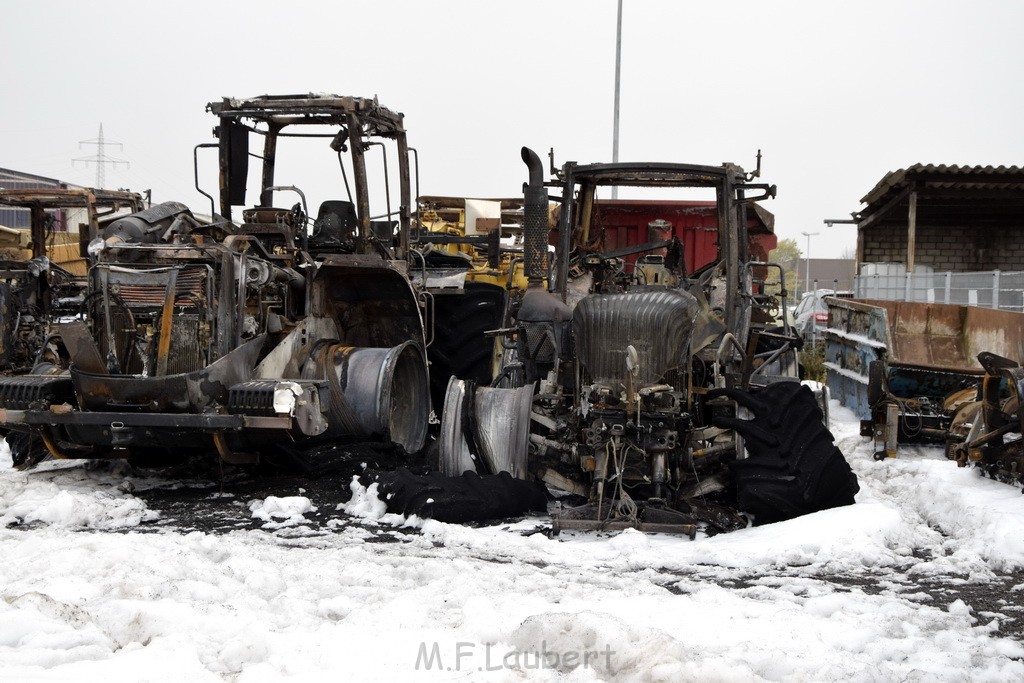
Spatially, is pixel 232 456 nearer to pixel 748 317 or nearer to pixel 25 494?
pixel 25 494

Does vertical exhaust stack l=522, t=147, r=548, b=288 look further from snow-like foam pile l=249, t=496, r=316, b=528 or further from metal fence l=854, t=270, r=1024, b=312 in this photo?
A: metal fence l=854, t=270, r=1024, b=312

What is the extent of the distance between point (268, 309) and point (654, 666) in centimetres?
457

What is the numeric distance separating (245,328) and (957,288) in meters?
12.6

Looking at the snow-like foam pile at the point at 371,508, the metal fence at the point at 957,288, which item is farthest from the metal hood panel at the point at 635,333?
the metal fence at the point at 957,288

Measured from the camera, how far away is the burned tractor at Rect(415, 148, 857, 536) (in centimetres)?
639

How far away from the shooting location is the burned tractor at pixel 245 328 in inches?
267

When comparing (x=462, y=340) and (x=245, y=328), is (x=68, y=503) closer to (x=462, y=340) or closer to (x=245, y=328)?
(x=245, y=328)

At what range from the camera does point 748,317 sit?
7609mm

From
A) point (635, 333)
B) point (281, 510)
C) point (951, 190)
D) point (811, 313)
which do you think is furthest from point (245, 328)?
point (951, 190)

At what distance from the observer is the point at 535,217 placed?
23.8 feet

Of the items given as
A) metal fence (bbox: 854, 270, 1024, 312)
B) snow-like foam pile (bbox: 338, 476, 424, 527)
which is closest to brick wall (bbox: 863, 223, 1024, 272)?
metal fence (bbox: 854, 270, 1024, 312)

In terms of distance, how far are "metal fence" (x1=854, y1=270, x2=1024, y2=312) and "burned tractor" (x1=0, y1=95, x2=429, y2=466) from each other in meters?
9.50

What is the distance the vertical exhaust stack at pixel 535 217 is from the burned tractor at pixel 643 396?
0.4 inches

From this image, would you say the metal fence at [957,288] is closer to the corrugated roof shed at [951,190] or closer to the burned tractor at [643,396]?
the corrugated roof shed at [951,190]
